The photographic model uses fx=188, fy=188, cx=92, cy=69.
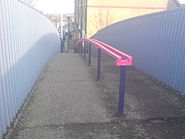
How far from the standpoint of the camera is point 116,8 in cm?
2200

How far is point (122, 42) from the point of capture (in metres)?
9.68

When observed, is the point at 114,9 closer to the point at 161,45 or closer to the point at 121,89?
the point at 161,45

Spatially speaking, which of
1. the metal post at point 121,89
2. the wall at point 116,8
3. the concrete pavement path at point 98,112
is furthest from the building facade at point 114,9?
the metal post at point 121,89

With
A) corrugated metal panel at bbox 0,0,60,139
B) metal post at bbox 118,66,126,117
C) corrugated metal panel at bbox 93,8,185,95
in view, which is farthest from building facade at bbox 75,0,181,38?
metal post at bbox 118,66,126,117

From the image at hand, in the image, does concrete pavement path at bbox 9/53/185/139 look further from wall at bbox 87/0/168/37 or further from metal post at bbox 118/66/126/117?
wall at bbox 87/0/168/37

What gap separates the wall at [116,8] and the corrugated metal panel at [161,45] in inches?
556

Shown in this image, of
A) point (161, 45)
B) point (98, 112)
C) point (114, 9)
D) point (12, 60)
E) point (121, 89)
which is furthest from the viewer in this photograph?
point (114, 9)

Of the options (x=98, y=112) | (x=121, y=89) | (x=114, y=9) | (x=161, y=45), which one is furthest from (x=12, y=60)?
(x=114, y=9)

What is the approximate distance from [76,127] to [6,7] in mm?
2245

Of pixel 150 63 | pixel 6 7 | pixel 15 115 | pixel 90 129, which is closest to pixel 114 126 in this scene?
pixel 90 129

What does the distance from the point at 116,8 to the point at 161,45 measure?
17643mm

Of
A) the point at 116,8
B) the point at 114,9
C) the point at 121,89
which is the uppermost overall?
the point at 116,8

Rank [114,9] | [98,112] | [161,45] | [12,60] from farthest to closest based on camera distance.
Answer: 1. [114,9]
2. [161,45]
3. [98,112]
4. [12,60]

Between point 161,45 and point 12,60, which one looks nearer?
point 12,60
